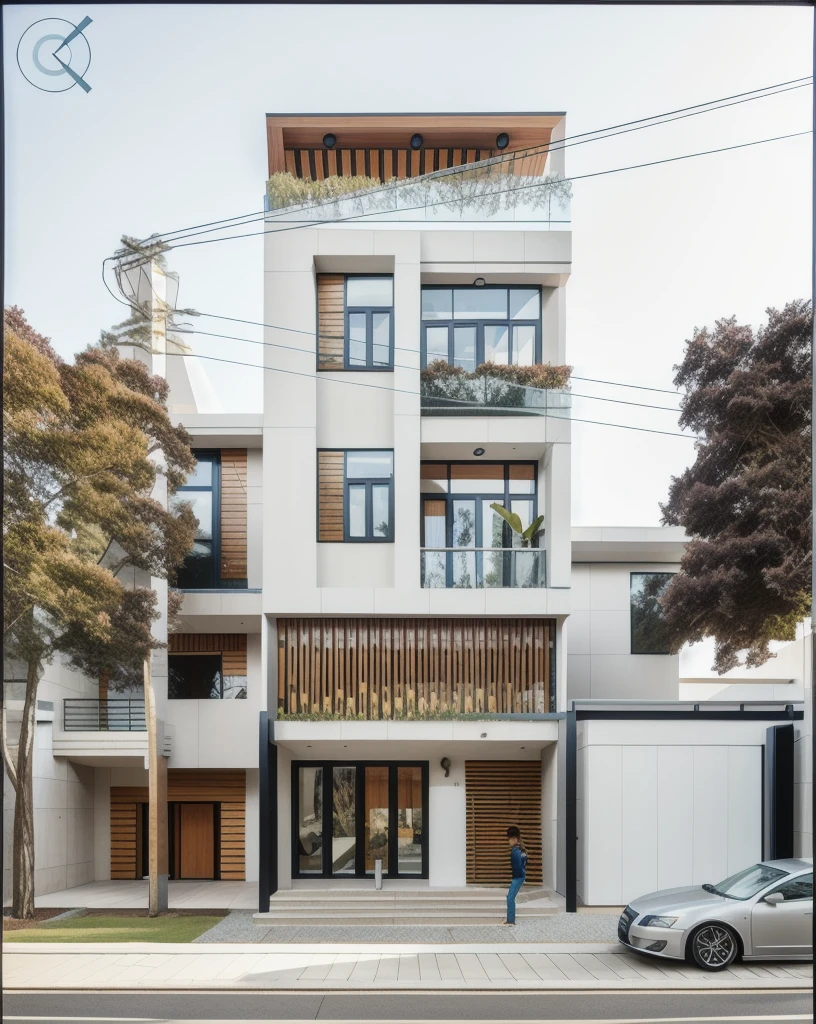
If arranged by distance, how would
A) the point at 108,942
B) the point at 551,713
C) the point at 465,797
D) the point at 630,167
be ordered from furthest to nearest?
the point at 465,797
the point at 551,713
the point at 630,167
the point at 108,942

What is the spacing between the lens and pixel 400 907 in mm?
11344

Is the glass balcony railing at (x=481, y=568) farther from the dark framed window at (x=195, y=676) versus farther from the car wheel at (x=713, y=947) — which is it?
the car wheel at (x=713, y=947)

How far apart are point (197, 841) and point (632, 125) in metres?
12.3

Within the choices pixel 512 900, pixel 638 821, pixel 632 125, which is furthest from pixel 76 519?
pixel 632 125

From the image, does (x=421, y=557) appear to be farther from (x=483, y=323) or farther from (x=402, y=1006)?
(x=402, y=1006)

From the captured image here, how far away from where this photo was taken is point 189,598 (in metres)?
14.0

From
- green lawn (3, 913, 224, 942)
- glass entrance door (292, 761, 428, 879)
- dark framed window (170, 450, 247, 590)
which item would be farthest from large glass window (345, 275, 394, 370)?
green lawn (3, 913, 224, 942)

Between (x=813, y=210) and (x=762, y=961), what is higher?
(x=813, y=210)

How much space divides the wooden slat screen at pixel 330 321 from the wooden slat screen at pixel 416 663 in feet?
11.9

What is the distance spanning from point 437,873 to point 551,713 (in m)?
2.83

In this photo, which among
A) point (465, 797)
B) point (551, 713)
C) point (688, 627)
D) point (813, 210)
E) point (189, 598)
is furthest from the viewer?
point (688, 627)

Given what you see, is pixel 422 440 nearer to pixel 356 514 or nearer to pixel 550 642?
pixel 356 514

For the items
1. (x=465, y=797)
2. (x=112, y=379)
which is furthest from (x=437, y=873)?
(x=112, y=379)

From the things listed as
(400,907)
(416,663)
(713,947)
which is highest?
(416,663)
